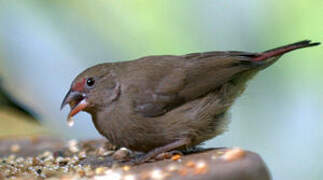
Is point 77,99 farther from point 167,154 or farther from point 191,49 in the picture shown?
point 191,49

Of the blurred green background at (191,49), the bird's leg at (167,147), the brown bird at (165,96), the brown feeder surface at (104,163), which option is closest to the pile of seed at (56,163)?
the brown feeder surface at (104,163)

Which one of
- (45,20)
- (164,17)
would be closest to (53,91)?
(45,20)

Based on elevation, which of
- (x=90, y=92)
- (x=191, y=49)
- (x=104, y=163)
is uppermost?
(x=191, y=49)

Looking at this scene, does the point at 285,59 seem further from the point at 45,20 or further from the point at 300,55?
the point at 45,20

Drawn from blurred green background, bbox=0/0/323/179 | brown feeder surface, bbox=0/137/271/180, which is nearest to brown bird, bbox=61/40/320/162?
brown feeder surface, bbox=0/137/271/180

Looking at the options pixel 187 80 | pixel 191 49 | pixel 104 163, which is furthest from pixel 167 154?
pixel 191 49

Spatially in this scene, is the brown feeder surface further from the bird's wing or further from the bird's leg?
the bird's wing

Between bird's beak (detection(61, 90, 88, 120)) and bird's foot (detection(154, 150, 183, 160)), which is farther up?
bird's beak (detection(61, 90, 88, 120))

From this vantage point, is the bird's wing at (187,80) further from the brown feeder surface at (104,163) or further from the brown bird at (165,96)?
the brown feeder surface at (104,163)
